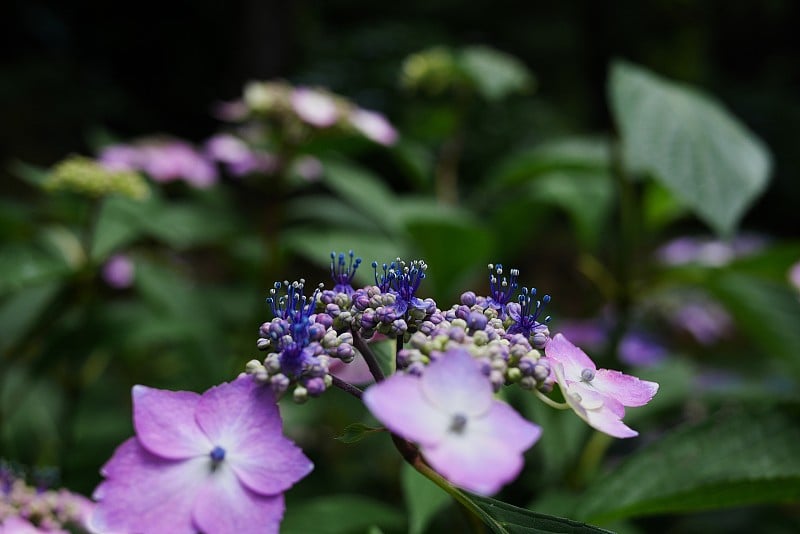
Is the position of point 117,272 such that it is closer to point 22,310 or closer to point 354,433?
point 22,310

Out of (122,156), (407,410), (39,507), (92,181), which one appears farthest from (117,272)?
(407,410)

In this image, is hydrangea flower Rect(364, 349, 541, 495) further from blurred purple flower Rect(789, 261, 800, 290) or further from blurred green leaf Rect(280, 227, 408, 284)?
blurred purple flower Rect(789, 261, 800, 290)

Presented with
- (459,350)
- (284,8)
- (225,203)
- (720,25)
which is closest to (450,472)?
(459,350)

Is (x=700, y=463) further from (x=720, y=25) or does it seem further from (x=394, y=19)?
(x=720, y=25)

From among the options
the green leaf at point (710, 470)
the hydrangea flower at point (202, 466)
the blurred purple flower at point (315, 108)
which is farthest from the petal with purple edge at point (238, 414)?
the blurred purple flower at point (315, 108)

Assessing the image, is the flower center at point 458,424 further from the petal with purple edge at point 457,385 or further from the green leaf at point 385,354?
the green leaf at point 385,354

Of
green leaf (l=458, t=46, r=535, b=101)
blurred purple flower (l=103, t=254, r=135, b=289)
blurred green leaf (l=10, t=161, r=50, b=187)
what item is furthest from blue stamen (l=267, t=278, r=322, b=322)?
blurred purple flower (l=103, t=254, r=135, b=289)

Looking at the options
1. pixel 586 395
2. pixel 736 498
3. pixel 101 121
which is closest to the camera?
pixel 586 395
